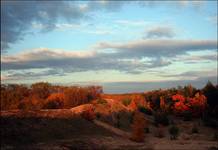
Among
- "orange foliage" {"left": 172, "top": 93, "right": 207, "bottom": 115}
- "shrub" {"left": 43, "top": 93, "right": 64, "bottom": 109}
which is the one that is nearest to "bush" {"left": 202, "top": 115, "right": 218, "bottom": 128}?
"orange foliage" {"left": 172, "top": 93, "right": 207, "bottom": 115}

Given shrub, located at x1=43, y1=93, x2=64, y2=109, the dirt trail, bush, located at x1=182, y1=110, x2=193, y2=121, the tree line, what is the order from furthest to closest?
bush, located at x1=182, y1=110, x2=193, y2=121 < shrub, located at x1=43, y1=93, x2=64, y2=109 < the tree line < the dirt trail

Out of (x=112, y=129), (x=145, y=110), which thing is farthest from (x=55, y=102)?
(x=112, y=129)

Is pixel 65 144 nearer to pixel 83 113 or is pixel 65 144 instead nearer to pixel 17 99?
pixel 83 113

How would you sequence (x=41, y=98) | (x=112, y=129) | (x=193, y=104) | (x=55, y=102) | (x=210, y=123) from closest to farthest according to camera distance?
(x=112, y=129), (x=210, y=123), (x=55, y=102), (x=41, y=98), (x=193, y=104)

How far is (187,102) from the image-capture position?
55.9 metres

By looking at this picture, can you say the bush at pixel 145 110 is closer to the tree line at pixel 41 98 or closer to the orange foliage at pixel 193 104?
the orange foliage at pixel 193 104

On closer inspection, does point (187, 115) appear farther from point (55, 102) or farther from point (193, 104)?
point (55, 102)

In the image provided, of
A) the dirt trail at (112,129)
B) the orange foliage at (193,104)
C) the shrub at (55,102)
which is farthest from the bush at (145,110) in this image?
the dirt trail at (112,129)

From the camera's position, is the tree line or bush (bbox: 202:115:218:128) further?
bush (bbox: 202:115:218:128)

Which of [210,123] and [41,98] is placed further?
[41,98]

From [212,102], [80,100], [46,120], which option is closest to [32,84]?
[80,100]

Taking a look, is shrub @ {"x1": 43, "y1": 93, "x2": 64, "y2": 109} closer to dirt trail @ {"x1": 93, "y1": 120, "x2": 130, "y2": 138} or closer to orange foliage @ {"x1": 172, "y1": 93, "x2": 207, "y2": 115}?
dirt trail @ {"x1": 93, "y1": 120, "x2": 130, "y2": 138}

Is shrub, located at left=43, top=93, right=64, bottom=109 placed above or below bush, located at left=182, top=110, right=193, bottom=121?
above

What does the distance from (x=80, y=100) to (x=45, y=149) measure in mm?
33932
